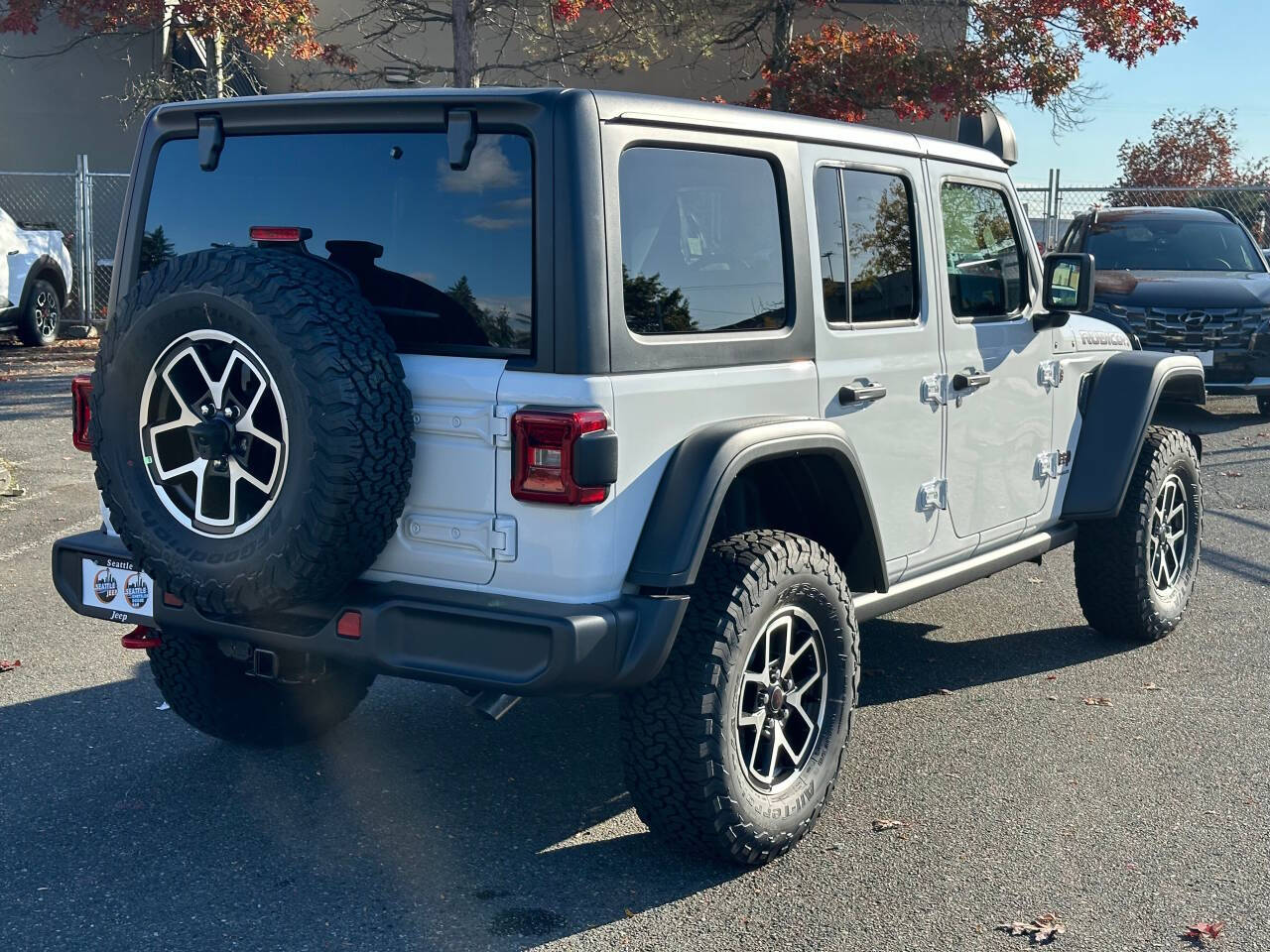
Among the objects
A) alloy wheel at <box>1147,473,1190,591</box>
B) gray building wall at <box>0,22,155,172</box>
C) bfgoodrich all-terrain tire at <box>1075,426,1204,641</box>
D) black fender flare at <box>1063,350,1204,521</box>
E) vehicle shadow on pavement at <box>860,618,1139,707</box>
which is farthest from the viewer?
gray building wall at <box>0,22,155,172</box>

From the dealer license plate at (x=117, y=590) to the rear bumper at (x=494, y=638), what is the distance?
0.52 m

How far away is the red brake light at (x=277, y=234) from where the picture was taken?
3.72m

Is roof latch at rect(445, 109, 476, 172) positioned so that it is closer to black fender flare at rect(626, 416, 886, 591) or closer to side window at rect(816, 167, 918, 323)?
black fender flare at rect(626, 416, 886, 591)

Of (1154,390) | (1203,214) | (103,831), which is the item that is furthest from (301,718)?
(1203,214)

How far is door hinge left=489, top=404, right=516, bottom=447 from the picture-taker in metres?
3.49

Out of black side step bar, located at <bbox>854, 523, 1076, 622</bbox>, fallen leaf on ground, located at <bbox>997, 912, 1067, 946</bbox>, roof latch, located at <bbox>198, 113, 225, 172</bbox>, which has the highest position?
roof latch, located at <bbox>198, 113, 225, 172</bbox>

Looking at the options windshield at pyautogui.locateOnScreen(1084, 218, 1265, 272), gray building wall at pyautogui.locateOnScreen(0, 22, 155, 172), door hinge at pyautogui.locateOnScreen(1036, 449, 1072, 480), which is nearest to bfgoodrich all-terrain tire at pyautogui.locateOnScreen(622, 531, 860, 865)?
door hinge at pyautogui.locateOnScreen(1036, 449, 1072, 480)

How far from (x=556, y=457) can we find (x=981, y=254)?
246cm

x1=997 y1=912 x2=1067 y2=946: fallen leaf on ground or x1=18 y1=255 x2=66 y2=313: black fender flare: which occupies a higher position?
x1=18 y1=255 x2=66 y2=313: black fender flare

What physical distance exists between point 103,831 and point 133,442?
1213 mm

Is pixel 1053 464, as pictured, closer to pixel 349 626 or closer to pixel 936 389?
pixel 936 389

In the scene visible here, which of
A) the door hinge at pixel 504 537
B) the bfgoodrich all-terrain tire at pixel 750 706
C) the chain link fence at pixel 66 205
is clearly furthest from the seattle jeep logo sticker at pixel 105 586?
the chain link fence at pixel 66 205

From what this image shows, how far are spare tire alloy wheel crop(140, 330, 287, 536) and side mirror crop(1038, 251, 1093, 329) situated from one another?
10.6 feet

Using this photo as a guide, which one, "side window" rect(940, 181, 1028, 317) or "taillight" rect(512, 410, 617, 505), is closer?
"taillight" rect(512, 410, 617, 505)
